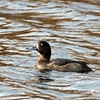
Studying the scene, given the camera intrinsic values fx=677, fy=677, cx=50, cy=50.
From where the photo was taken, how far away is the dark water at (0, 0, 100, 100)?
47.1 feet

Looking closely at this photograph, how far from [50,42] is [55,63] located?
3330mm

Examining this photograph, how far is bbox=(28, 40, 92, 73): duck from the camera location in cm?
1650

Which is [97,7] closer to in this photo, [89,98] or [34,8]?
[34,8]

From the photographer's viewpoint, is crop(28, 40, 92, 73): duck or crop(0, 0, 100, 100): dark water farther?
crop(28, 40, 92, 73): duck

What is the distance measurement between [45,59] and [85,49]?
201 cm

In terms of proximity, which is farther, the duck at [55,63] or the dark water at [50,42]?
the duck at [55,63]

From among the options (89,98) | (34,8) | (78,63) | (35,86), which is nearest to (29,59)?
(78,63)

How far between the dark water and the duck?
0.73 ft

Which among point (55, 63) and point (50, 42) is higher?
point (55, 63)

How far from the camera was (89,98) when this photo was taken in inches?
533

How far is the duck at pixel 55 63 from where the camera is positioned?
1650cm

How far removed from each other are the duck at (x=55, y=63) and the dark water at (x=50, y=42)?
8.7 inches

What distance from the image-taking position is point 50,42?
65.8 ft

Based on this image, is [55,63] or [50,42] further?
[50,42]
